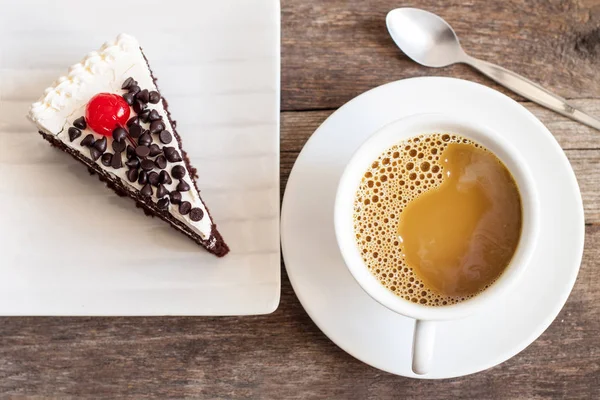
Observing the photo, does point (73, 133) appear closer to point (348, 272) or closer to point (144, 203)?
point (144, 203)

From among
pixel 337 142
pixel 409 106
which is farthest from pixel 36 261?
pixel 409 106

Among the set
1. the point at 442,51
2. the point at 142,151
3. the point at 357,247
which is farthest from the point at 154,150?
the point at 442,51

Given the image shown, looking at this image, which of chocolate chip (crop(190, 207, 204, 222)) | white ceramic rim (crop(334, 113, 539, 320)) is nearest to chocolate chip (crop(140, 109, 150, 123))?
chocolate chip (crop(190, 207, 204, 222))

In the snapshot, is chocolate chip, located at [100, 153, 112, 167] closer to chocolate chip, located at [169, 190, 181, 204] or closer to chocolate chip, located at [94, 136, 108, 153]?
chocolate chip, located at [94, 136, 108, 153]

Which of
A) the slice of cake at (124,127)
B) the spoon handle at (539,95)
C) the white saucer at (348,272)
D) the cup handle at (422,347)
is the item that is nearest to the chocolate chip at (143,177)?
the slice of cake at (124,127)

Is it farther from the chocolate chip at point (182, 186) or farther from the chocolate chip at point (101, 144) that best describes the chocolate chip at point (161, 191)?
the chocolate chip at point (101, 144)
